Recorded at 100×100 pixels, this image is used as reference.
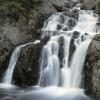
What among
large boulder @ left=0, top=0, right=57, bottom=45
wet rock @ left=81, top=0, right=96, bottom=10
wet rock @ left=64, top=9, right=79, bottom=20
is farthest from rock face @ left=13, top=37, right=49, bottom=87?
wet rock @ left=81, top=0, right=96, bottom=10

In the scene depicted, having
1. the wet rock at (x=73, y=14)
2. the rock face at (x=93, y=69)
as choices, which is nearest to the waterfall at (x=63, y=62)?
the rock face at (x=93, y=69)

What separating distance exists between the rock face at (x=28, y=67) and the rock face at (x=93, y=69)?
225 cm

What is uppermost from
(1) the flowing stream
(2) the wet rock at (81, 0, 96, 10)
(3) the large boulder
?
(2) the wet rock at (81, 0, 96, 10)

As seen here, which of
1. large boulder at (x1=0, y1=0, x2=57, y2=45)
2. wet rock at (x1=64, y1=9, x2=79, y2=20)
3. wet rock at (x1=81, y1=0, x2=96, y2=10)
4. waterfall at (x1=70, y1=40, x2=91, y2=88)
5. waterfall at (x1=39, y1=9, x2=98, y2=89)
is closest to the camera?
waterfall at (x1=70, y1=40, x2=91, y2=88)

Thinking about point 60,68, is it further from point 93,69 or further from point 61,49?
point 93,69

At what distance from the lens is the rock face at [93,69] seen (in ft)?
35.2

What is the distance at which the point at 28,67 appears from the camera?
1247cm

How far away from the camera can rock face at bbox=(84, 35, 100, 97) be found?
1072cm

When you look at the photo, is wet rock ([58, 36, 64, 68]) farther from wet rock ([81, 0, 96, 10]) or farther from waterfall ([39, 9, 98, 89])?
wet rock ([81, 0, 96, 10])

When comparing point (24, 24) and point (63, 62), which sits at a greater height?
point (24, 24)

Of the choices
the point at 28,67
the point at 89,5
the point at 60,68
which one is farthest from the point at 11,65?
the point at 89,5

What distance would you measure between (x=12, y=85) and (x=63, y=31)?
3713mm

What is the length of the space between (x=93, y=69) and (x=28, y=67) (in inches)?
118

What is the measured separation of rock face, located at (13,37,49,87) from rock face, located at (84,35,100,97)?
88.6 inches
